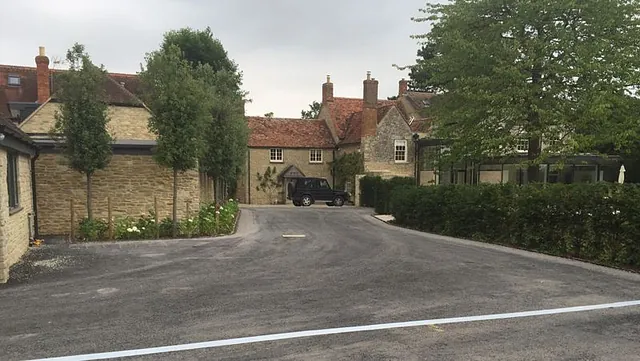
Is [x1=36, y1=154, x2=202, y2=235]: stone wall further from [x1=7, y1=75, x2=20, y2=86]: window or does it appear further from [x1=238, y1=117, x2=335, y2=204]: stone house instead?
[x1=7, y1=75, x2=20, y2=86]: window

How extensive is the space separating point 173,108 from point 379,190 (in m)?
16.9

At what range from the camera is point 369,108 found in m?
32.5

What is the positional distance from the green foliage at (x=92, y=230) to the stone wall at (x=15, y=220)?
1.43 meters

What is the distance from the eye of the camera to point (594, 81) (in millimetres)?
14289

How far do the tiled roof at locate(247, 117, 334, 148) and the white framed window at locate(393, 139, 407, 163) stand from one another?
569 cm

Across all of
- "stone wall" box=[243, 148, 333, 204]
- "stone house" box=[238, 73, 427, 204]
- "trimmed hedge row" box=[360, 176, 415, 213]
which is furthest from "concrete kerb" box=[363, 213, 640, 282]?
"stone wall" box=[243, 148, 333, 204]

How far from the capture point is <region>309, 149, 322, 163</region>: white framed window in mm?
36125

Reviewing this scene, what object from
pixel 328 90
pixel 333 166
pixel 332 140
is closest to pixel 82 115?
pixel 333 166

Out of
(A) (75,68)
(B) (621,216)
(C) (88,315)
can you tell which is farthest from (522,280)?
(A) (75,68)

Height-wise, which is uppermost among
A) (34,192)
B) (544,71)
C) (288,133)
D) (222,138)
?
(544,71)

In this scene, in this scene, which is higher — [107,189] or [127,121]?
[127,121]

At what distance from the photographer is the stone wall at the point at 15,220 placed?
7730mm

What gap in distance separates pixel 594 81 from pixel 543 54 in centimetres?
193

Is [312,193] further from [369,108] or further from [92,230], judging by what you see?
[92,230]
